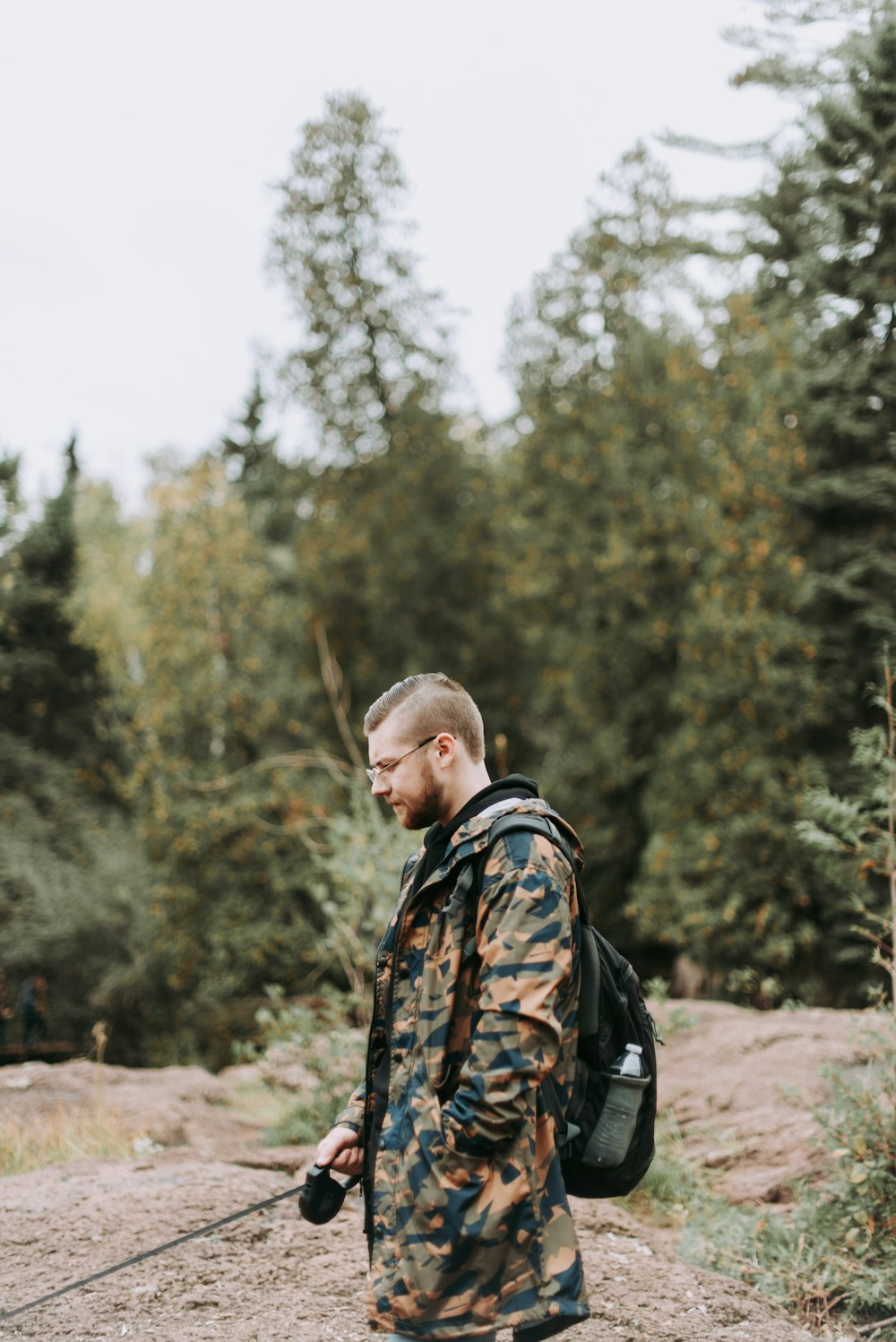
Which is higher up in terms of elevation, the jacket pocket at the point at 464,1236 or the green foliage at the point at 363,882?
the green foliage at the point at 363,882

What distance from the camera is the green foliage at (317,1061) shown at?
236 inches

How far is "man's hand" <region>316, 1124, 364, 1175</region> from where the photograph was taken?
2.26m

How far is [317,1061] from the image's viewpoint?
604 cm

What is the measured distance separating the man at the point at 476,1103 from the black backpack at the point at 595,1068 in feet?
0.12

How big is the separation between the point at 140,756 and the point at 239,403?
75.2 feet

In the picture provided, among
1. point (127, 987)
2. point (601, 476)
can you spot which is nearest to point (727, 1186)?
point (127, 987)

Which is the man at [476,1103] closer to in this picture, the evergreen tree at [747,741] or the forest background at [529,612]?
the forest background at [529,612]

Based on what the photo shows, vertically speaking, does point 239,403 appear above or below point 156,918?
above

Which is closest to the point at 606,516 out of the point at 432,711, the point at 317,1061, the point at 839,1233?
the point at 317,1061

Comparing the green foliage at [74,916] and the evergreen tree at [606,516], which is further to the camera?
the evergreen tree at [606,516]

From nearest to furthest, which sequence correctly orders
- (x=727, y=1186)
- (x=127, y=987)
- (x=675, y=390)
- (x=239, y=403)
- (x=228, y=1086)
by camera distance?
(x=727, y=1186) < (x=228, y=1086) < (x=127, y=987) < (x=675, y=390) < (x=239, y=403)

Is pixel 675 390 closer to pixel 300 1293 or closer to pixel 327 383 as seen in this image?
pixel 327 383

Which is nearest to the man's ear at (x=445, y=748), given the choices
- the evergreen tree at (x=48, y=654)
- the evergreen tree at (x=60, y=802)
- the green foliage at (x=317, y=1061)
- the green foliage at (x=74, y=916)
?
the green foliage at (x=317, y=1061)

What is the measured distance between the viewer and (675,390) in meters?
14.2
